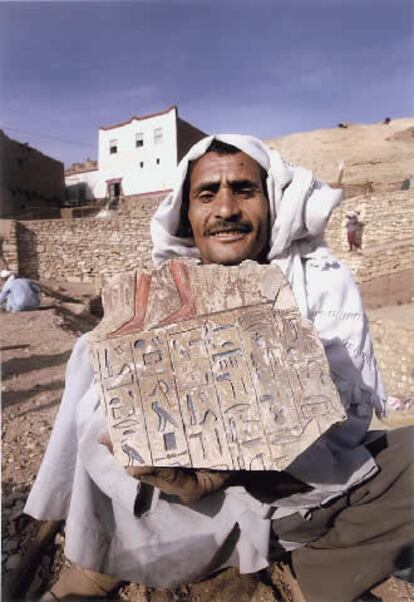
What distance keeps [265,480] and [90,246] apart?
1534 centimetres

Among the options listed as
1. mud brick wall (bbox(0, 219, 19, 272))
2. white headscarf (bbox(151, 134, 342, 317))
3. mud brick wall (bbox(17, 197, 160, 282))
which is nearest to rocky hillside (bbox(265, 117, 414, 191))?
mud brick wall (bbox(17, 197, 160, 282))

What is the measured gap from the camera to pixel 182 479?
4.66 ft

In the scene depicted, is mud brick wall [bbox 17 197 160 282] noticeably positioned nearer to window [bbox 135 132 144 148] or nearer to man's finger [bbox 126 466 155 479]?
window [bbox 135 132 144 148]

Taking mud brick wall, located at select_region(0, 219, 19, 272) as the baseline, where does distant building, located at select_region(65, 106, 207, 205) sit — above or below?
above

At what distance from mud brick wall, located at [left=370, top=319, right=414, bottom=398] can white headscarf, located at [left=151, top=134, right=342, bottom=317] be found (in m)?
6.64

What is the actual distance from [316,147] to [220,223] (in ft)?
116

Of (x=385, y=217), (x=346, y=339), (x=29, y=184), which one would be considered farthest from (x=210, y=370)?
(x=29, y=184)

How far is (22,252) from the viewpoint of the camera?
15.5 meters

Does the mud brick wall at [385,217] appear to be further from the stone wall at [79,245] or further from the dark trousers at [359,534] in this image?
the dark trousers at [359,534]

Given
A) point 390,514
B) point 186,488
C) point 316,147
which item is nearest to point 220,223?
point 186,488

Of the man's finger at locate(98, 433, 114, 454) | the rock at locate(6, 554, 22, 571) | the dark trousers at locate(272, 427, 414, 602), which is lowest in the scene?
the rock at locate(6, 554, 22, 571)

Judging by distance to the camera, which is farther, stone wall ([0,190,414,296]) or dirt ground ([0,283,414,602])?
stone wall ([0,190,414,296])

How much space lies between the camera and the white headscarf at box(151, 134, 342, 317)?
5.88 feet

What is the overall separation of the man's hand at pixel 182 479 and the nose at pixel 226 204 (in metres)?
0.96
